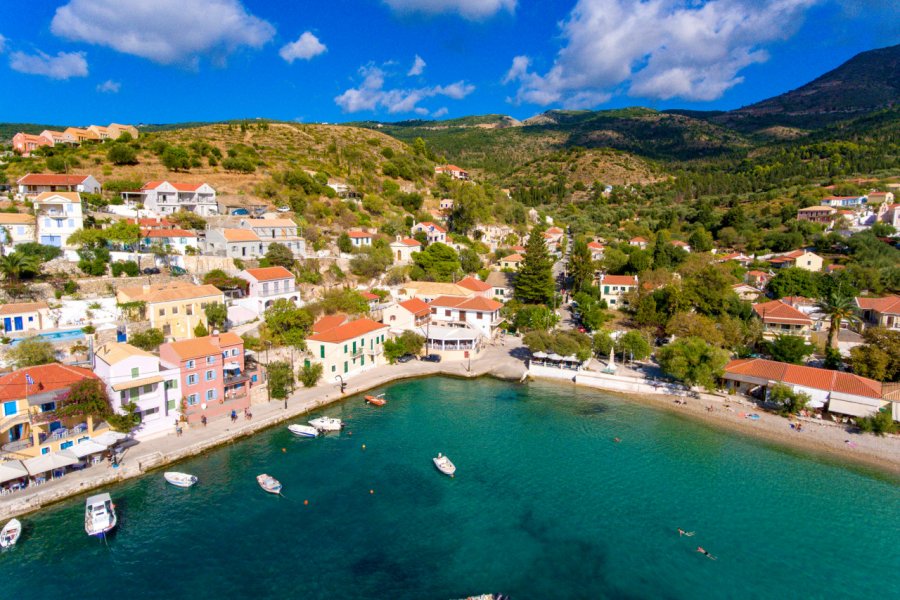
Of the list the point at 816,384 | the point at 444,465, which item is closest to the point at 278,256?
the point at 444,465

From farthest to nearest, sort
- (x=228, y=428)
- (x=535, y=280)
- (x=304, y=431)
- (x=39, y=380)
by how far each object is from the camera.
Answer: (x=535, y=280) → (x=304, y=431) → (x=228, y=428) → (x=39, y=380)

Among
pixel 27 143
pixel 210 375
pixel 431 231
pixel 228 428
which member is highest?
pixel 27 143

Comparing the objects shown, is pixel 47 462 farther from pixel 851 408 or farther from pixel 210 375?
pixel 851 408

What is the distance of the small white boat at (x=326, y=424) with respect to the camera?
2562 centimetres

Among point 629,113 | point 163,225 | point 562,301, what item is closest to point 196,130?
point 163,225

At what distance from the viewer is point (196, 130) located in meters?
82.4

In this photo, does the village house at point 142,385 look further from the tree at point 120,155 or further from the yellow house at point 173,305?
the tree at point 120,155

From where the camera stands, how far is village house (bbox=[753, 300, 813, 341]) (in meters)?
37.8

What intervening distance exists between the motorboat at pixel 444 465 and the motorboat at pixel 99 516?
496 inches

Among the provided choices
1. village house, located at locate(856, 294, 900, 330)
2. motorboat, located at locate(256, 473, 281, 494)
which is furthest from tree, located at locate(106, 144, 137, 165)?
village house, located at locate(856, 294, 900, 330)

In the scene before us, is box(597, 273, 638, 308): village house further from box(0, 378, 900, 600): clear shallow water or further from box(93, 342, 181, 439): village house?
box(93, 342, 181, 439): village house

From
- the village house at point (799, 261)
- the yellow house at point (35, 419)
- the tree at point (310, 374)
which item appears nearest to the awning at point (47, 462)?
the yellow house at point (35, 419)

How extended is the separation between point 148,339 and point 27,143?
55.0 meters

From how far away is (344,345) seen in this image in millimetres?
32156
